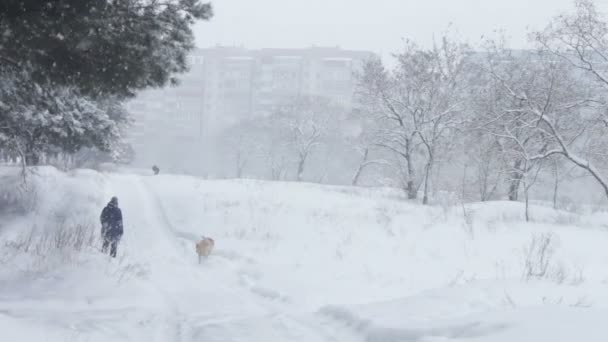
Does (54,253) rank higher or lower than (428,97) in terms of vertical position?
lower

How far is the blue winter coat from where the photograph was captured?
12406 millimetres

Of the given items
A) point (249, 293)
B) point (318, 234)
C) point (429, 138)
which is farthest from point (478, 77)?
point (249, 293)

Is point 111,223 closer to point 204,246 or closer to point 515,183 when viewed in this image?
point 204,246

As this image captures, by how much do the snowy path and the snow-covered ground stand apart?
37mm

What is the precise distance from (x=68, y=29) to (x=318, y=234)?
985 centimetres

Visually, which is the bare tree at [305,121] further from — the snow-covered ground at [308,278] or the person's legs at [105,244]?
the person's legs at [105,244]

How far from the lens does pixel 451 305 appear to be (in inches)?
272

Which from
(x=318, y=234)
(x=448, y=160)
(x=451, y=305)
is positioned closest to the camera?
(x=451, y=305)

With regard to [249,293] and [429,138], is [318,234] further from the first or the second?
[429,138]

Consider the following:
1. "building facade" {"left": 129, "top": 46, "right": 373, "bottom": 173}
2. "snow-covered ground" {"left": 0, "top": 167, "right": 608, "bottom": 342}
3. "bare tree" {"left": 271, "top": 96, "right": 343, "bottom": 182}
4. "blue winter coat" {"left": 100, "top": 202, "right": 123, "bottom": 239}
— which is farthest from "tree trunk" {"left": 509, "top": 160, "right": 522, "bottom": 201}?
"building facade" {"left": 129, "top": 46, "right": 373, "bottom": 173}

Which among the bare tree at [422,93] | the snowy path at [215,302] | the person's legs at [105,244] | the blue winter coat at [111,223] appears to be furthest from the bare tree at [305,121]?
the person's legs at [105,244]

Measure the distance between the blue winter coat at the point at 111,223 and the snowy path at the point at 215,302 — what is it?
0.80m

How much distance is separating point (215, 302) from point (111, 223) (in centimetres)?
522

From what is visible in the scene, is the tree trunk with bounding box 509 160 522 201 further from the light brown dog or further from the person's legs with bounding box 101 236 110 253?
the person's legs with bounding box 101 236 110 253
